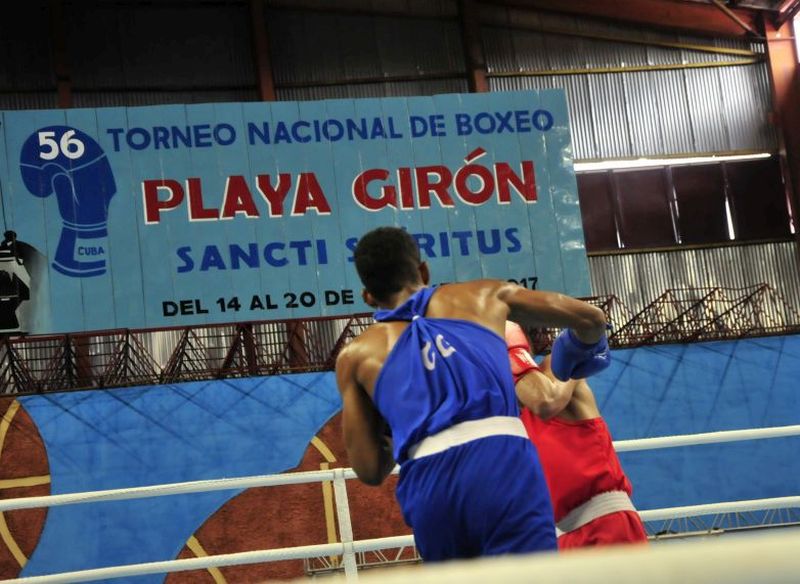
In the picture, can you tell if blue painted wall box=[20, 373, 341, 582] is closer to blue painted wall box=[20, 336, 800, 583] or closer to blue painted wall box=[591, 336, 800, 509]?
blue painted wall box=[20, 336, 800, 583]

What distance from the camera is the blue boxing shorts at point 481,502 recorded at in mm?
2492

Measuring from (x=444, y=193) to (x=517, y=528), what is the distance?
9.00m

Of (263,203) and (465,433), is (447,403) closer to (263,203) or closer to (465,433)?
(465,433)

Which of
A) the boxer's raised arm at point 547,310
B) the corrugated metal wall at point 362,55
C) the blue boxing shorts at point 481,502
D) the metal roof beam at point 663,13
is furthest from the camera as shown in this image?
the metal roof beam at point 663,13

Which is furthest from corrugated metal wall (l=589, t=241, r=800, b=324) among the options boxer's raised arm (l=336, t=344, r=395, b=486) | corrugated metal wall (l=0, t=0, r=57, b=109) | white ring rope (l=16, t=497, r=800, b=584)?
boxer's raised arm (l=336, t=344, r=395, b=486)

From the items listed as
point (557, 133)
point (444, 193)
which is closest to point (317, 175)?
point (444, 193)

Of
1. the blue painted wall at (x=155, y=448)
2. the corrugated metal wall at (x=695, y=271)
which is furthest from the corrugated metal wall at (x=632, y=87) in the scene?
the blue painted wall at (x=155, y=448)

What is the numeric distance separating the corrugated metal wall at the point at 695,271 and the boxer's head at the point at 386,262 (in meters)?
13.5

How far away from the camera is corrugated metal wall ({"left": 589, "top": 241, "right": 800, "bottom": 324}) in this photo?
1623 centimetres

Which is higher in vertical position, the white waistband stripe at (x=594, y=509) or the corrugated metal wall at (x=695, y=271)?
the corrugated metal wall at (x=695, y=271)

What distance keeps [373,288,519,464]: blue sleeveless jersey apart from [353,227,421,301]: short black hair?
12 cm

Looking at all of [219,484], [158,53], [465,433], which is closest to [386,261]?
[465,433]

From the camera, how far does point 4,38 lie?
15.4m

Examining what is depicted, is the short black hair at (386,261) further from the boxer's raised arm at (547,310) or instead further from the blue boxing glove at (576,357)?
the blue boxing glove at (576,357)
